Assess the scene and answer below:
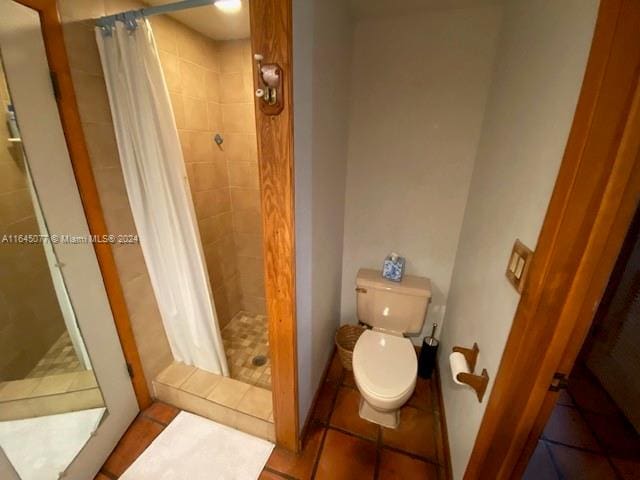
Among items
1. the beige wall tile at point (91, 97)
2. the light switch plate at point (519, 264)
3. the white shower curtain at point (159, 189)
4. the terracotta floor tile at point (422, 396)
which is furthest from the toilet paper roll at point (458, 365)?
the beige wall tile at point (91, 97)

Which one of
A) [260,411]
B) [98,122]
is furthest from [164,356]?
[98,122]

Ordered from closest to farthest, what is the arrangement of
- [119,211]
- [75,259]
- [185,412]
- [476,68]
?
[75,259]
[119,211]
[476,68]
[185,412]

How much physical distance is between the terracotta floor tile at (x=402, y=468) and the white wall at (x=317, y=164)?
18.9 inches

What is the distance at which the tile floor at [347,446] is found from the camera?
131 centimetres

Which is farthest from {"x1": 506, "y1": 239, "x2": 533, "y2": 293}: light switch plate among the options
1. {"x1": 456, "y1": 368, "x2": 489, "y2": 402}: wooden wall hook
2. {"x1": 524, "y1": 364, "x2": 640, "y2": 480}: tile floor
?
{"x1": 524, "y1": 364, "x2": 640, "y2": 480}: tile floor

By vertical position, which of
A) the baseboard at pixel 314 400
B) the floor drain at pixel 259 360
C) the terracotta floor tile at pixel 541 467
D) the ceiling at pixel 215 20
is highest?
the ceiling at pixel 215 20

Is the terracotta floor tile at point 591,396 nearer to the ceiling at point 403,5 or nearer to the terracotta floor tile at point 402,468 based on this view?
the terracotta floor tile at point 402,468

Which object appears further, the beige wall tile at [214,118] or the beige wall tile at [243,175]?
the beige wall tile at [243,175]

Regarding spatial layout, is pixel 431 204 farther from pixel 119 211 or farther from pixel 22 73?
pixel 22 73

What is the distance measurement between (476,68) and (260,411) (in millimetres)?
2273

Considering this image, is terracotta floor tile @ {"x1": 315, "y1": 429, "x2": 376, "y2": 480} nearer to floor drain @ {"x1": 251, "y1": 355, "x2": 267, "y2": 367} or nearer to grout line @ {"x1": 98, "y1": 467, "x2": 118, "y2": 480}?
floor drain @ {"x1": 251, "y1": 355, "x2": 267, "y2": 367}

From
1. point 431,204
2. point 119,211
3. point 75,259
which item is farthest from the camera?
point 431,204

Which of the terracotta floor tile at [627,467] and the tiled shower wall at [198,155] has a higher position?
the tiled shower wall at [198,155]

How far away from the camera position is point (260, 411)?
4.73 ft
